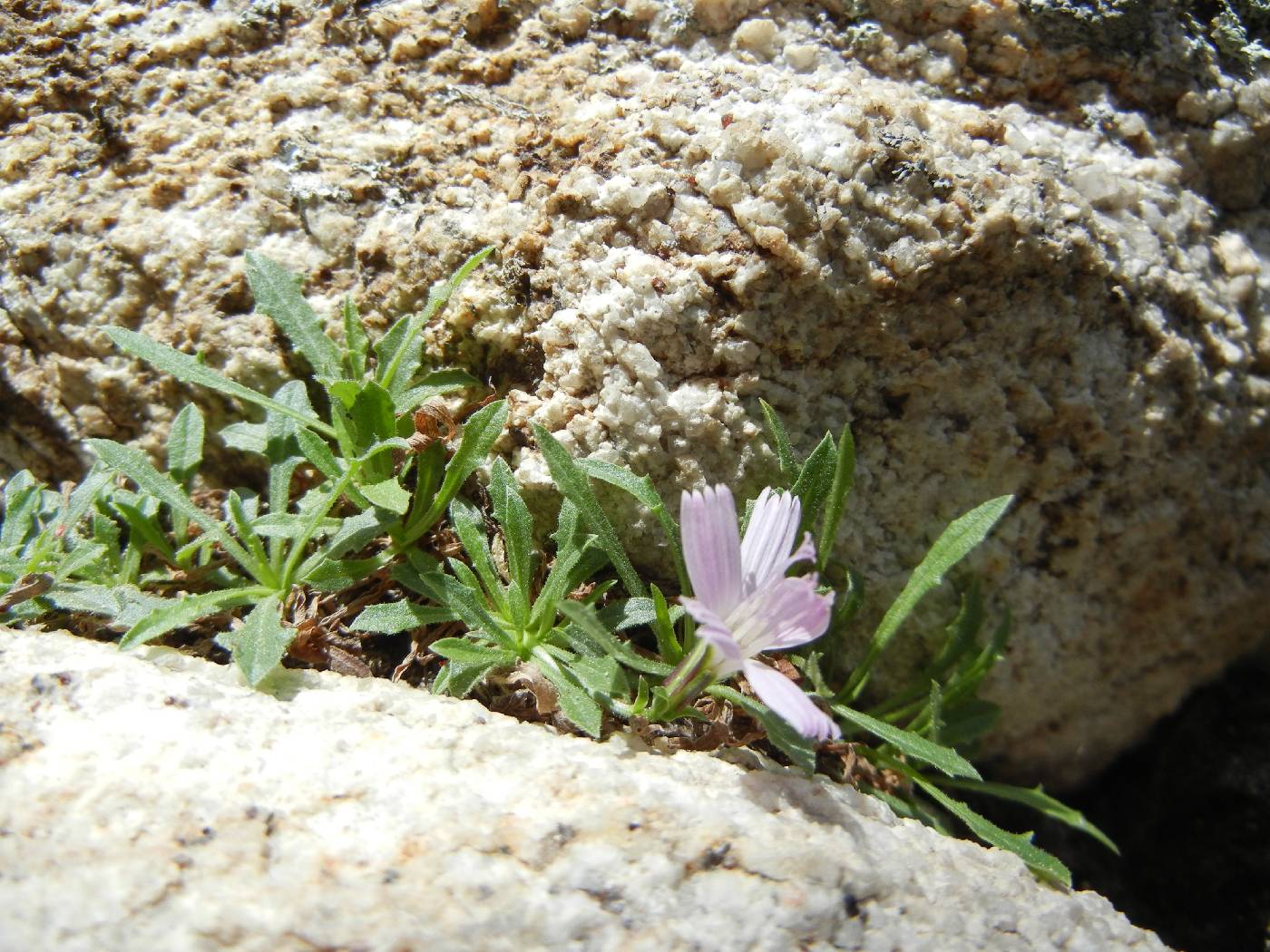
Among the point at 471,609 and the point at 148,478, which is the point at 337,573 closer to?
the point at 471,609

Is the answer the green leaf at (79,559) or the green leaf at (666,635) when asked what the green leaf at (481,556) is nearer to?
the green leaf at (666,635)

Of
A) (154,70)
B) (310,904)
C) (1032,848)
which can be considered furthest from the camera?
(154,70)

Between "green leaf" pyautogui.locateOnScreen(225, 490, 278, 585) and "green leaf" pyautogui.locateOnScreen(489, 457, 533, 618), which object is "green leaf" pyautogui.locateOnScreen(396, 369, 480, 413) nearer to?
"green leaf" pyautogui.locateOnScreen(489, 457, 533, 618)

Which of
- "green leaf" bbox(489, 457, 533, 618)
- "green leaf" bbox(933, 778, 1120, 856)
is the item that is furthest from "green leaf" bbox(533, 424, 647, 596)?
"green leaf" bbox(933, 778, 1120, 856)

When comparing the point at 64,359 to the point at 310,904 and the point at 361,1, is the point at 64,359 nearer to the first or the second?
the point at 361,1

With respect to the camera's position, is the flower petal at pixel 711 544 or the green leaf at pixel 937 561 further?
the green leaf at pixel 937 561

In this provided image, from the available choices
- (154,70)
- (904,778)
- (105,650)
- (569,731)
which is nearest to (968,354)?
(904,778)

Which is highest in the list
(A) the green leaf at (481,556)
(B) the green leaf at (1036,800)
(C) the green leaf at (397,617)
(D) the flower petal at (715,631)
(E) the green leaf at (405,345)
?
(E) the green leaf at (405,345)

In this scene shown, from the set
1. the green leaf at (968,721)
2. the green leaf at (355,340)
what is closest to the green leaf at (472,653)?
the green leaf at (355,340)
